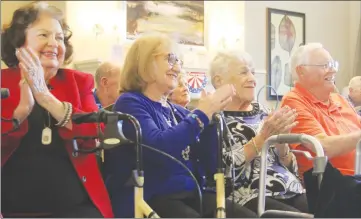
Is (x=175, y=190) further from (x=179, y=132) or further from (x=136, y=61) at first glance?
(x=136, y=61)

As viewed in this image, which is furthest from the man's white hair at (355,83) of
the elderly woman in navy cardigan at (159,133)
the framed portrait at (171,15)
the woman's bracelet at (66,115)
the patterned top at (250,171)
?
the framed portrait at (171,15)

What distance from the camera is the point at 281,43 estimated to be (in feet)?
9.13

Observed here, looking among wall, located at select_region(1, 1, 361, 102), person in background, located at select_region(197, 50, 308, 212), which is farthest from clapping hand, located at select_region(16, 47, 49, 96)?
wall, located at select_region(1, 1, 361, 102)

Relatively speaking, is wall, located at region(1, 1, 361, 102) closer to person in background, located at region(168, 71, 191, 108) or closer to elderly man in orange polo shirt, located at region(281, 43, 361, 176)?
person in background, located at region(168, 71, 191, 108)

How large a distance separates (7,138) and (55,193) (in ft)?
0.69

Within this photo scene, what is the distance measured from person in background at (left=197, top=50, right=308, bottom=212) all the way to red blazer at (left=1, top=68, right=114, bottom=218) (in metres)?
0.38

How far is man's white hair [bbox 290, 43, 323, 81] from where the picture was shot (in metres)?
2.02

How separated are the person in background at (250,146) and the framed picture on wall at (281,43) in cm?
15

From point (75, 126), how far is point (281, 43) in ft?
5.18

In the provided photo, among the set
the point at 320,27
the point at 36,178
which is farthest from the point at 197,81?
the point at 320,27

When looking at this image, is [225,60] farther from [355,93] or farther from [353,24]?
[353,24]

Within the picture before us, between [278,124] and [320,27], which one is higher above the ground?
[320,27]

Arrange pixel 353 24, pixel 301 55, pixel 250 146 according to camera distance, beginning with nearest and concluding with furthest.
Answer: pixel 250 146, pixel 301 55, pixel 353 24

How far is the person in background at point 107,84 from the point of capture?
2113 mm
